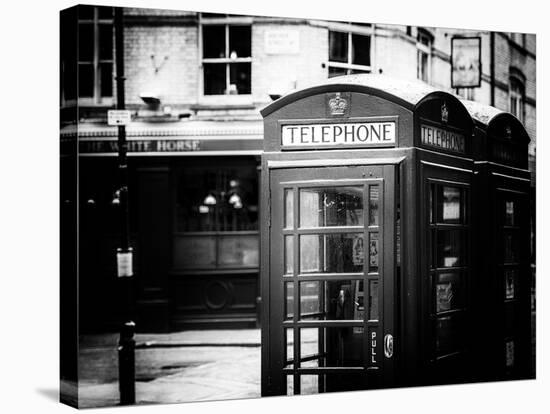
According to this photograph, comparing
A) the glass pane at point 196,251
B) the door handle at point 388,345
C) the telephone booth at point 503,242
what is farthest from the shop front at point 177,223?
the telephone booth at point 503,242

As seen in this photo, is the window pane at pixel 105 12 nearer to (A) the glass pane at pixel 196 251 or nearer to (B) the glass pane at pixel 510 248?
(A) the glass pane at pixel 196 251

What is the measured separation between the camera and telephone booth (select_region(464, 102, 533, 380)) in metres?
6.43

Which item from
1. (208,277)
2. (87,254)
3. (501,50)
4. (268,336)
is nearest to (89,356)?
(87,254)

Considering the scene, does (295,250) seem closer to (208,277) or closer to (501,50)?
(208,277)

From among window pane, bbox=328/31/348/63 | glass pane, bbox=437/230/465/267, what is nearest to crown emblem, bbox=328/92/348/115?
window pane, bbox=328/31/348/63

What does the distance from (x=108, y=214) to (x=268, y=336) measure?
1.43 m

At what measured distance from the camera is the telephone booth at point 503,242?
21.1 ft

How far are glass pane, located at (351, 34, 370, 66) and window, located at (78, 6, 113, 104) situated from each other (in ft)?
5.91

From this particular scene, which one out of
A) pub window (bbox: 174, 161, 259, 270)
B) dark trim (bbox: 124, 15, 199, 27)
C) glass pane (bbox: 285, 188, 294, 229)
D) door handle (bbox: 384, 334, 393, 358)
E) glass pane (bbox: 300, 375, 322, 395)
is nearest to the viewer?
glass pane (bbox: 285, 188, 294, 229)

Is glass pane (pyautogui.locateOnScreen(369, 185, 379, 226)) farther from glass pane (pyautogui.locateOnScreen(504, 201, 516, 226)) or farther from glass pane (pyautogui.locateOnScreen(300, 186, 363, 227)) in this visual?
glass pane (pyautogui.locateOnScreen(504, 201, 516, 226))

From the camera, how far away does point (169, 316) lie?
723 cm

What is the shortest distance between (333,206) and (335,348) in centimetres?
93

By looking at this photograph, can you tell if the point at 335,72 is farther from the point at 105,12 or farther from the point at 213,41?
the point at 105,12

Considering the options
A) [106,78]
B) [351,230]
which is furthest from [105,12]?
[351,230]
